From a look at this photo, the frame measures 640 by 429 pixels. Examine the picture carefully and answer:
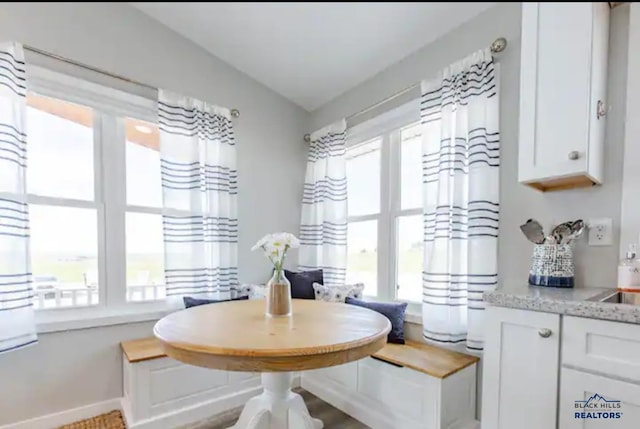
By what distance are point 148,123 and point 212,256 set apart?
1073 millimetres

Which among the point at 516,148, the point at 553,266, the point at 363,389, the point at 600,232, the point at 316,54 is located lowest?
the point at 363,389

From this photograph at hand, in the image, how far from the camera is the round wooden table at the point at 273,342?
1.17m

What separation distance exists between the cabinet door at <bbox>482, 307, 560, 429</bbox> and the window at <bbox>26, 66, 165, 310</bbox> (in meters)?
2.18

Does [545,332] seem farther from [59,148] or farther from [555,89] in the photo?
[59,148]

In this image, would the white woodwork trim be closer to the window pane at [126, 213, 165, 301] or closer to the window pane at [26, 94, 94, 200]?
the window pane at [26, 94, 94, 200]

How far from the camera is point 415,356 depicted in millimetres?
1964

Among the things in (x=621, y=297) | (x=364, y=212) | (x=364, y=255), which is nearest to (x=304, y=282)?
(x=364, y=255)

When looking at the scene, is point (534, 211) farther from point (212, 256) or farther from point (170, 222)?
point (170, 222)

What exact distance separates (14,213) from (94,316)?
0.78 metres

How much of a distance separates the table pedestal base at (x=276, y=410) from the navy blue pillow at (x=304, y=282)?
0.97m

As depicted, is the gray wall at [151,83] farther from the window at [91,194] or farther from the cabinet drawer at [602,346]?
the cabinet drawer at [602,346]

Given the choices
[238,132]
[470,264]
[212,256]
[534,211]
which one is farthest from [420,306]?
[238,132]

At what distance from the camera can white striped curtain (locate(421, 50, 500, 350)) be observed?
187cm

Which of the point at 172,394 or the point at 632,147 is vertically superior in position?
the point at 632,147
